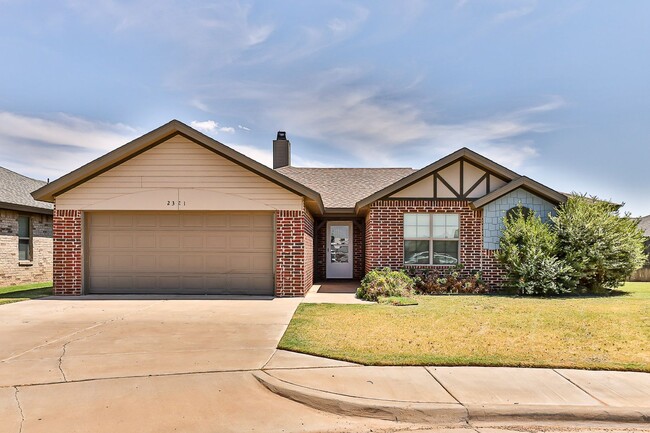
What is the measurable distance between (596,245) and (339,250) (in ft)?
30.3

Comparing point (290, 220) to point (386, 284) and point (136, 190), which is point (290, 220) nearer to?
point (386, 284)

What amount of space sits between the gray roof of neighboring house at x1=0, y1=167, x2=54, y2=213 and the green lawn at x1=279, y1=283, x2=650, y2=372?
12772 mm

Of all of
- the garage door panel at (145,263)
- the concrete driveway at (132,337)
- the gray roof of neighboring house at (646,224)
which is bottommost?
the concrete driveway at (132,337)

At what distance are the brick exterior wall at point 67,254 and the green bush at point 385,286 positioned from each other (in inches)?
330

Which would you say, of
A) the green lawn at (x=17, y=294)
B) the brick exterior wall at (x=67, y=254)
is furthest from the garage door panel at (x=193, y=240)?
the green lawn at (x=17, y=294)

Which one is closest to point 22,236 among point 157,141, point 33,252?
point 33,252

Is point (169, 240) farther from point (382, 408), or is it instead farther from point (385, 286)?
point (382, 408)

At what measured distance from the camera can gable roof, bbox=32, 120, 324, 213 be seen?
41.2ft

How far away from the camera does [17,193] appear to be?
59.1 ft

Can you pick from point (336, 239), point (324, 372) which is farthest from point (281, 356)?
point (336, 239)

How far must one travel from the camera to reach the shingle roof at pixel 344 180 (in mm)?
18125

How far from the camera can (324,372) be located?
5457 mm

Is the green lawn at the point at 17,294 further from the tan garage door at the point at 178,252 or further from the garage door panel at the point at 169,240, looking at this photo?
the garage door panel at the point at 169,240

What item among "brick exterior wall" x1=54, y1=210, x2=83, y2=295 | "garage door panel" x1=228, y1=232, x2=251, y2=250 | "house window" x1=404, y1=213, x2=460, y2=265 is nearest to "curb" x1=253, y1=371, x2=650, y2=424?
"garage door panel" x1=228, y1=232, x2=251, y2=250
